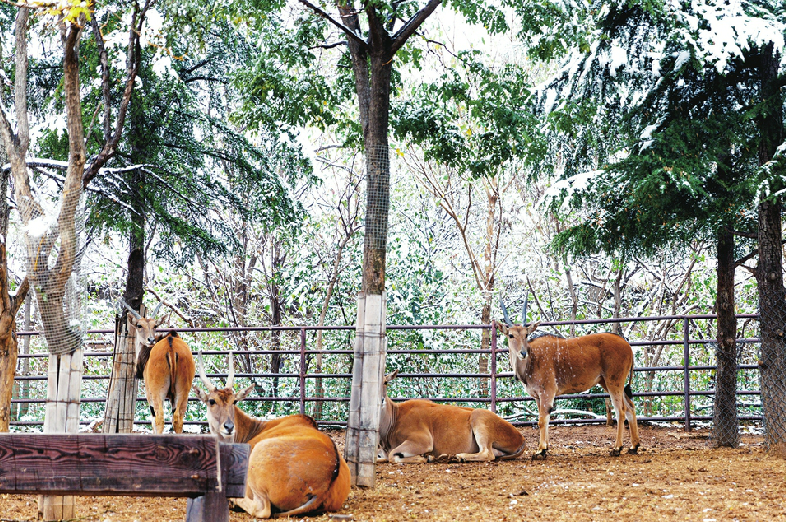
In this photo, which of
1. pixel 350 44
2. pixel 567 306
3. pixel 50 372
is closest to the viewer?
pixel 50 372

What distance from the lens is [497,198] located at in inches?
607

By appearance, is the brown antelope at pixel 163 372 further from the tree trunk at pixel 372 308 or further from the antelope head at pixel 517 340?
the antelope head at pixel 517 340

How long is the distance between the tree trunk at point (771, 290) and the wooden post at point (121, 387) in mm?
6140

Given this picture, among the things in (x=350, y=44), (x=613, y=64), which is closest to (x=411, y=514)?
(x=350, y=44)

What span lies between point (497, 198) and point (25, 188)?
1088cm

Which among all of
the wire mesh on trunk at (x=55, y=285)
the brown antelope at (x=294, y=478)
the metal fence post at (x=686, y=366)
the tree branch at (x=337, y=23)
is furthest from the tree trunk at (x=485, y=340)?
the wire mesh on trunk at (x=55, y=285)

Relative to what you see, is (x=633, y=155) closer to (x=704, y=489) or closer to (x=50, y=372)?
(x=704, y=489)

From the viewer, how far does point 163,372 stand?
825cm

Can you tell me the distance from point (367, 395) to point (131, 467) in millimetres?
3284

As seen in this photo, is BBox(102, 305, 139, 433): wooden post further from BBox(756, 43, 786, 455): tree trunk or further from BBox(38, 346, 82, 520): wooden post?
BBox(756, 43, 786, 455): tree trunk

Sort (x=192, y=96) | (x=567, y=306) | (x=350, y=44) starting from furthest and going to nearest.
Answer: (x=567, y=306) < (x=192, y=96) < (x=350, y=44)

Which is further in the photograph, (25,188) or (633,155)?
(633,155)

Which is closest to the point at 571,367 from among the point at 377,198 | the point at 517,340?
the point at 517,340

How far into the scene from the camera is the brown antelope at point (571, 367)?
877 cm
